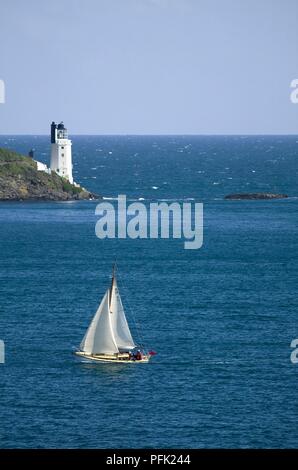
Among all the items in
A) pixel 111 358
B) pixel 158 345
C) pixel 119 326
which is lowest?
pixel 111 358

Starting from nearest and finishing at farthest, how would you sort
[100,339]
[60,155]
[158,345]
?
1. [100,339]
2. [158,345]
3. [60,155]

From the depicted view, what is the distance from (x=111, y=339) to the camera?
81562 mm

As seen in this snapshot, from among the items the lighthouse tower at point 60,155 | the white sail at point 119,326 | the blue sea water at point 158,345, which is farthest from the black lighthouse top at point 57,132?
the white sail at point 119,326

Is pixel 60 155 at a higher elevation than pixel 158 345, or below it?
higher

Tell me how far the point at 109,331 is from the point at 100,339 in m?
0.78

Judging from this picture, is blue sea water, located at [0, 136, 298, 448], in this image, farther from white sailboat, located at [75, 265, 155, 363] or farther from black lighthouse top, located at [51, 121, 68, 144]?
black lighthouse top, located at [51, 121, 68, 144]

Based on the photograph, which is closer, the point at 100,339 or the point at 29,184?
the point at 100,339

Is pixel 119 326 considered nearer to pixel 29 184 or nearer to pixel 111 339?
pixel 111 339

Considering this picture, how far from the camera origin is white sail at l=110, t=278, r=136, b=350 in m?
82.4

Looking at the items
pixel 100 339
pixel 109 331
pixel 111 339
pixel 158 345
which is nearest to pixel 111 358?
pixel 111 339

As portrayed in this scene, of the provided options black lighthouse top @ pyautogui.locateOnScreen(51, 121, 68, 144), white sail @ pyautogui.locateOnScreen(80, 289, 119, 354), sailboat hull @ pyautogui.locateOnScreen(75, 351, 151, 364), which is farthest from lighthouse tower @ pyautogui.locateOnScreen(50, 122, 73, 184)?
sailboat hull @ pyautogui.locateOnScreen(75, 351, 151, 364)

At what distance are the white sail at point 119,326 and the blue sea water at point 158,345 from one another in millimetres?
2364

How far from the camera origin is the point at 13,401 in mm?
71500

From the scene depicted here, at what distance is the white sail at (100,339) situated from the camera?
81312 millimetres
